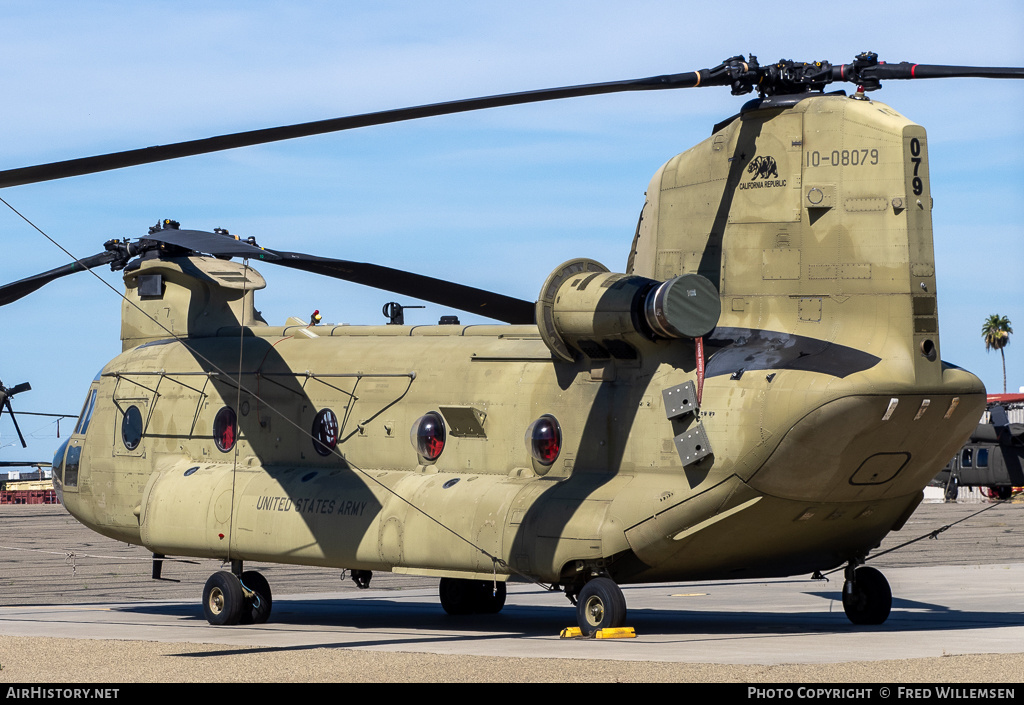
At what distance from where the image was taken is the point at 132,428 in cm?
2091

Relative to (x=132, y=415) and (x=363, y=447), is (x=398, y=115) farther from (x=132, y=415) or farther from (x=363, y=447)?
(x=132, y=415)

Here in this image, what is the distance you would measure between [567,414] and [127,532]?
27.3ft

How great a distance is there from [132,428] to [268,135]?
9206 millimetres

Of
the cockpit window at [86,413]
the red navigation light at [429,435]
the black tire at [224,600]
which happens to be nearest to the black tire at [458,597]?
the red navigation light at [429,435]

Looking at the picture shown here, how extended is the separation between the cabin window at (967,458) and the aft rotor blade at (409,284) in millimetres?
20154

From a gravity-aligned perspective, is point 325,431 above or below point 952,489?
above

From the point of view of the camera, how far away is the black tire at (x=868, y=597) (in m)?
16.7

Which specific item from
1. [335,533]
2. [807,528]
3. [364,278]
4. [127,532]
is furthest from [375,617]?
[807,528]

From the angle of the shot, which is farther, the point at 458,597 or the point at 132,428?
the point at 132,428

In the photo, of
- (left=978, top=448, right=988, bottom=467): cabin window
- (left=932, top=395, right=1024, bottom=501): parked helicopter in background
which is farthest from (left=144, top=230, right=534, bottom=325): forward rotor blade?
(left=978, top=448, right=988, bottom=467): cabin window

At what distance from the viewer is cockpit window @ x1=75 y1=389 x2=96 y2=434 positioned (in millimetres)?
21688

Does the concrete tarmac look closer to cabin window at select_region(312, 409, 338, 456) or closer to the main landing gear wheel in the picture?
the main landing gear wheel

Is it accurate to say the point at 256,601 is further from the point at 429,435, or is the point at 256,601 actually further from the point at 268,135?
the point at 268,135

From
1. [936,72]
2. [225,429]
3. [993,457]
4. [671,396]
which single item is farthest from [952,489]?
[936,72]
